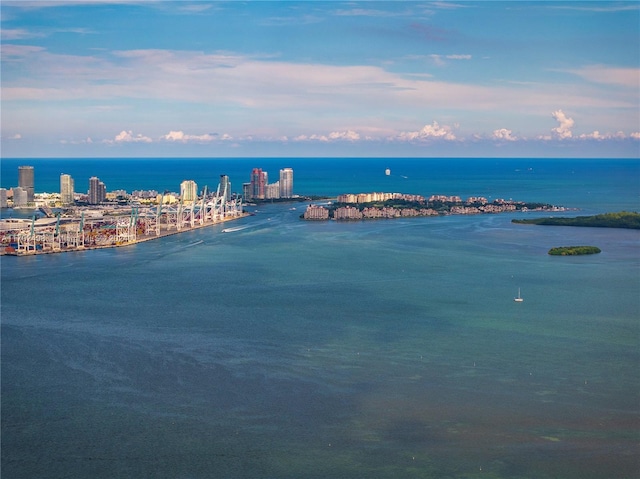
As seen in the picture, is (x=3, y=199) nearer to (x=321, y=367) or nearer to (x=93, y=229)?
(x=93, y=229)

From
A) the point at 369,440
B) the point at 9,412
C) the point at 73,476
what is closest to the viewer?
the point at 73,476

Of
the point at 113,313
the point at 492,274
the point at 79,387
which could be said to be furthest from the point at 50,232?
the point at 79,387

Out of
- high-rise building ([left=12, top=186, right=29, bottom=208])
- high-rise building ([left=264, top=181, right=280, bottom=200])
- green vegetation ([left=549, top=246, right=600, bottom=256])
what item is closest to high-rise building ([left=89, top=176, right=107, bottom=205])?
high-rise building ([left=12, top=186, right=29, bottom=208])

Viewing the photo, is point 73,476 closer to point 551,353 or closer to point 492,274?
point 551,353

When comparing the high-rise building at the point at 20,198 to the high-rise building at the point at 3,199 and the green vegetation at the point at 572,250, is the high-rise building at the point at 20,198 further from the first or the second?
the green vegetation at the point at 572,250

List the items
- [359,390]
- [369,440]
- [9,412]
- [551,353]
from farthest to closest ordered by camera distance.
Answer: [551,353] < [359,390] < [9,412] < [369,440]

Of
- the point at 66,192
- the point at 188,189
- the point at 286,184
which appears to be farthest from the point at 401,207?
the point at 66,192
